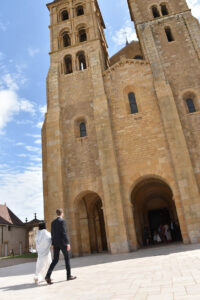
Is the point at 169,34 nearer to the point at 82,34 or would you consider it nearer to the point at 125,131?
the point at 82,34

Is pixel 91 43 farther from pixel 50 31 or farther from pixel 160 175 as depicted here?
pixel 160 175

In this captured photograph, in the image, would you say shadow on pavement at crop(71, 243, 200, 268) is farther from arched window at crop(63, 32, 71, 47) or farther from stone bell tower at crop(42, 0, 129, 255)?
arched window at crop(63, 32, 71, 47)

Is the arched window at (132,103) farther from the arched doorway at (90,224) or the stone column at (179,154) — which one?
the arched doorway at (90,224)

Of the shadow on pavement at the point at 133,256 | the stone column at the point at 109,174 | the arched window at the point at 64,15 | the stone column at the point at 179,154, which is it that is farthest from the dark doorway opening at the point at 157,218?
the arched window at the point at 64,15

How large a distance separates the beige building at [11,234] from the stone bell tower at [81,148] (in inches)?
733

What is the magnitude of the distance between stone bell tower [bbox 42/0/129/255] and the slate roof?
66.0ft

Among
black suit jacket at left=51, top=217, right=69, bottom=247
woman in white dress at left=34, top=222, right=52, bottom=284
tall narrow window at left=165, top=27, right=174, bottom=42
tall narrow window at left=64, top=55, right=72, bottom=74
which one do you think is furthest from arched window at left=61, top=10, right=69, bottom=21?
black suit jacket at left=51, top=217, right=69, bottom=247

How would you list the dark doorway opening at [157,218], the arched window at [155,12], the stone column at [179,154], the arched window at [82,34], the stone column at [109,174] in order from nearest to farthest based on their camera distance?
the stone column at [179,154], the stone column at [109,174], the arched window at [155,12], the arched window at [82,34], the dark doorway opening at [157,218]

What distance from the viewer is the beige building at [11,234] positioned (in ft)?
99.9

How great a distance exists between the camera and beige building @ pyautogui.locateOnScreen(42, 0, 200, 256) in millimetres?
13422

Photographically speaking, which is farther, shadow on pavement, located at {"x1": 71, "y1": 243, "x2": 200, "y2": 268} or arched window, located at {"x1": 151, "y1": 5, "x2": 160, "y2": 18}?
arched window, located at {"x1": 151, "y1": 5, "x2": 160, "y2": 18}

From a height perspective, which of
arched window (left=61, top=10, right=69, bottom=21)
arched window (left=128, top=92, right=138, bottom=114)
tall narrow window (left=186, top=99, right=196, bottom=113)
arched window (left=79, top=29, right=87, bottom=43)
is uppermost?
arched window (left=61, top=10, right=69, bottom=21)

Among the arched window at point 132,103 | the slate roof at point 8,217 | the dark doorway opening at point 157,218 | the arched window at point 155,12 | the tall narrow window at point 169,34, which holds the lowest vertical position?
the dark doorway opening at point 157,218

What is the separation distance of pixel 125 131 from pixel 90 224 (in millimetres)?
7466
